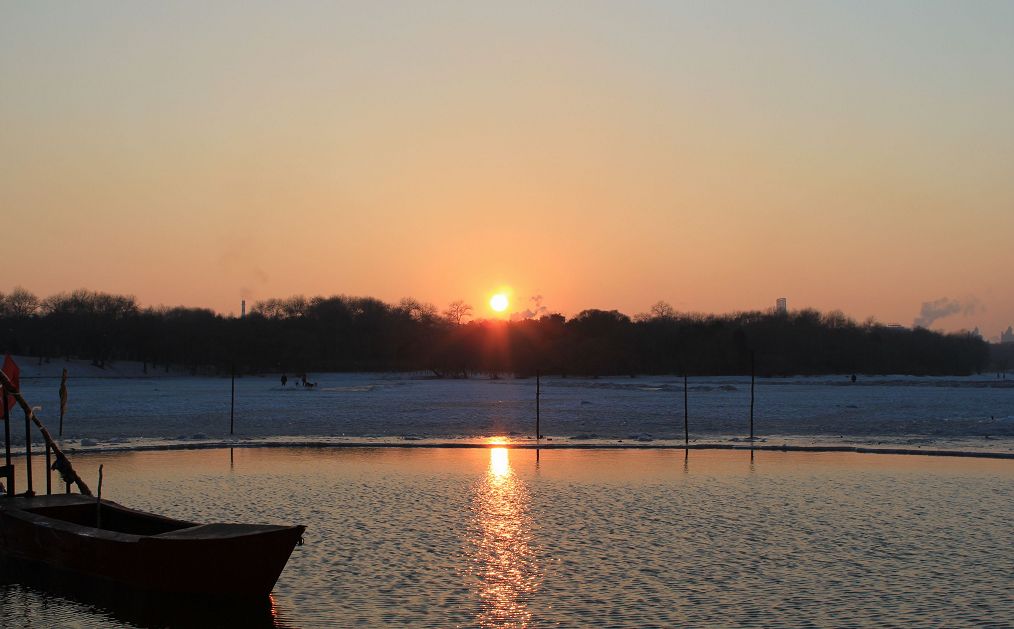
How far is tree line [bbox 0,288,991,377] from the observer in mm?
145000

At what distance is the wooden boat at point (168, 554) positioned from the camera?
13.9 meters

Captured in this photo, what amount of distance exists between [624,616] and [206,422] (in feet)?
131

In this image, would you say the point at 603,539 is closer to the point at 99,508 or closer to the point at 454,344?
the point at 99,508

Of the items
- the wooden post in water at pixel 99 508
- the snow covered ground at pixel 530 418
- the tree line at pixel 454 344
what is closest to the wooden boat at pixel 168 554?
the wooden post in water at pixel 99 508

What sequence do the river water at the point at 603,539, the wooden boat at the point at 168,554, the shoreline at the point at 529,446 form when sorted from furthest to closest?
the shoreline at the point at 529,446
the wooden boat at the point at 168,554
the river water at the point at 603,539

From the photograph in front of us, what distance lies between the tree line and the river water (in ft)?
341

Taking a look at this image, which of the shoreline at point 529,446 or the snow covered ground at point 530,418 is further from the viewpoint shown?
the snow covered ground at point 530,418

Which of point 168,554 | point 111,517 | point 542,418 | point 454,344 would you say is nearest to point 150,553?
point 168,554

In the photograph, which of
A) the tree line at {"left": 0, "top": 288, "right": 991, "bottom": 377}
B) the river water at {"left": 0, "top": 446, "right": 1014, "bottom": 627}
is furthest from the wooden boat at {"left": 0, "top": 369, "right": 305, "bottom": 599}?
the tree line at {"left": 0, "top": 288, "right": 991, "bottom": 377}

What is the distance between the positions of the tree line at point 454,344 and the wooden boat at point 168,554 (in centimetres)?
11782

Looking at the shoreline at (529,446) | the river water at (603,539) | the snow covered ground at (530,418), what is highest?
the snow covered ground at (530,418)

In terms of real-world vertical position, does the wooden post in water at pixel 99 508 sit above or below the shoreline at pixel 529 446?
above

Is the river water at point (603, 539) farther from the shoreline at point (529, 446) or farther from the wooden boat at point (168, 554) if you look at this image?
the shoreline at point (529, 446)

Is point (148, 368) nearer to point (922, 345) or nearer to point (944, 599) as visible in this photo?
point (922, 345)
